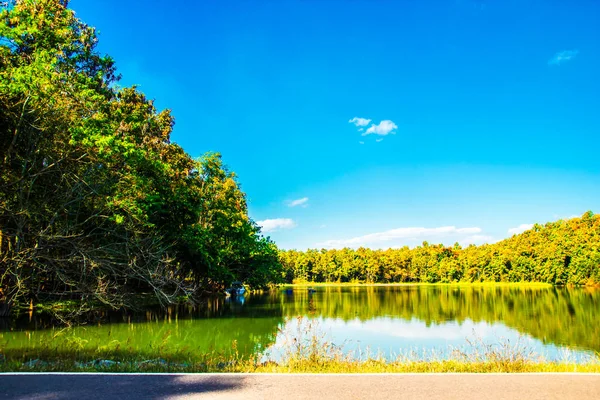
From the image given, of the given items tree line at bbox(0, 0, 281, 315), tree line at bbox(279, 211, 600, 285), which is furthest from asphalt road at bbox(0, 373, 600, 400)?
tree line at bbox(279, 211, 600, 285)

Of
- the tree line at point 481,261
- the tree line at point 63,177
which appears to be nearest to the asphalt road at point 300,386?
the tree line at point 63,177

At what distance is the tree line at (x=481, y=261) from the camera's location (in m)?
88.5

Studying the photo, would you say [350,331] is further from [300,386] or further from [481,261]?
[481,261]

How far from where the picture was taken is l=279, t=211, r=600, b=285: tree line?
290ft

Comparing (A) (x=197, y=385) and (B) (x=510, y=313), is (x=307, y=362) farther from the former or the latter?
(B) (x=510, y=313)

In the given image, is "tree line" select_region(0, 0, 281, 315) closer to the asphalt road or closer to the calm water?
the calm water

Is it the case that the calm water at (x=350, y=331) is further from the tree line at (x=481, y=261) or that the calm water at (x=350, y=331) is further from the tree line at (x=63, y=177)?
the tree line at (x=481, y=261)

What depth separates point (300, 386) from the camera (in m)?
6.78

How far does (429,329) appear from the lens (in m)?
26.2

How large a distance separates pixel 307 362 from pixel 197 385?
3.07 meters

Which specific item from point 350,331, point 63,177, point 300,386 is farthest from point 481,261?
point 300,386

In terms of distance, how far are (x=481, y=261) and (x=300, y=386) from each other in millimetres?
119544

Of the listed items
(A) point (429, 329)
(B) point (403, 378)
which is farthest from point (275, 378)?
(A) point (429, 329)

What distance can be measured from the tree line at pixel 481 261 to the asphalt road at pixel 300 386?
91308mm
